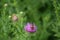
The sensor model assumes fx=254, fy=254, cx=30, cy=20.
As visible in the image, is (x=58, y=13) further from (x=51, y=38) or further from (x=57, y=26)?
(x=51, y=38)

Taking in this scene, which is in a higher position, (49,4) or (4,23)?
(49,4)

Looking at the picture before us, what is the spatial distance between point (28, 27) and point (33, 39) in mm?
269

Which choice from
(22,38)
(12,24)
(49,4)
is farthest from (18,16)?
(49,4)

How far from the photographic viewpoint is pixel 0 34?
8.89ft

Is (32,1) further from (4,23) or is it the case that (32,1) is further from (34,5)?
(4,23)

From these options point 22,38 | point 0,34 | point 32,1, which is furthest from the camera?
point 32,1

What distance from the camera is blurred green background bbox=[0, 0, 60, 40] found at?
2656 mm

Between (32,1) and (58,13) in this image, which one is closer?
(58,13)

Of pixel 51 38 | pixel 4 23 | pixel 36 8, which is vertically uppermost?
pixel 36 8

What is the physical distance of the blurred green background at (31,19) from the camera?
266 centimetres

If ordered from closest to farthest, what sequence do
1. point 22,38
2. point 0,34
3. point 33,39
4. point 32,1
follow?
point 22,38 → point 0,34 → point 33,39 → point 32,1

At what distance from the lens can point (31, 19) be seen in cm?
332

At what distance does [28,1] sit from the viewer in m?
3.33

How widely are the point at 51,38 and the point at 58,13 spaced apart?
0.51 metres
